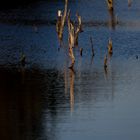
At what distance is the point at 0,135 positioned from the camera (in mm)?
16828

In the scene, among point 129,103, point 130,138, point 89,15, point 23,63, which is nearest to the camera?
point 130,138

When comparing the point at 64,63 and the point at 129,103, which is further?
the point at 64,63

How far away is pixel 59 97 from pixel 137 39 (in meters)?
16.4

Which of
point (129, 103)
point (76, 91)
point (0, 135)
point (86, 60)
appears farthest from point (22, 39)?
point (0, 135)

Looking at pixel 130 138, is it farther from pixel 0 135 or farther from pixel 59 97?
pixel 59 97

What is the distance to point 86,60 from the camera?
30141 millimetres

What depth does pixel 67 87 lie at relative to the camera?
2347 centimetres

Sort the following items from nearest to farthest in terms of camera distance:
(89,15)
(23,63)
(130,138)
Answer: (130,138), (23,63), (89,15)

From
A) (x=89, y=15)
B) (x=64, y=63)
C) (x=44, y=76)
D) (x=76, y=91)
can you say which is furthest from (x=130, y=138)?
(x=89, y=15)

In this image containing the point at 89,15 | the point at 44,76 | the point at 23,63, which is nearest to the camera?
the point at 44,76

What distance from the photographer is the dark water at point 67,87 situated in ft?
57.0

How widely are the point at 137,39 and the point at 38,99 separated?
16739mm

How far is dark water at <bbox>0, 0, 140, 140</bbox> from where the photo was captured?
1736 cm

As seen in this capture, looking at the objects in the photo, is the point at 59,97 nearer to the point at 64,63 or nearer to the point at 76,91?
the point at 76,91
